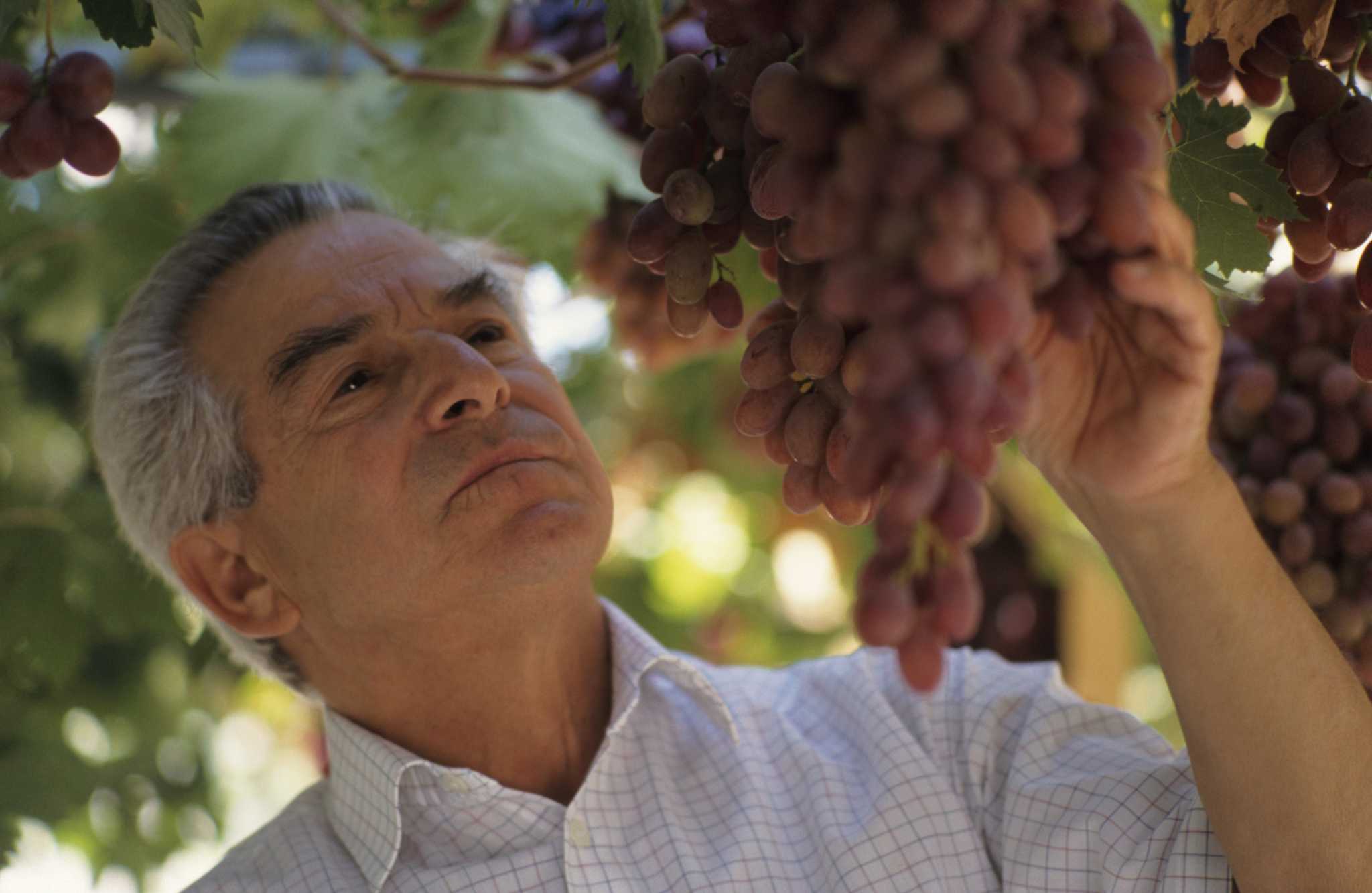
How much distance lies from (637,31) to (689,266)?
0.76 feet

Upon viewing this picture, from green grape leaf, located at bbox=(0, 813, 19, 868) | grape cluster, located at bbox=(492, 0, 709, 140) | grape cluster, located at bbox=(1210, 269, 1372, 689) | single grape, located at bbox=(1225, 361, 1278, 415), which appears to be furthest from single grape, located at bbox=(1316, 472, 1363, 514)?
green grape leaf, located at bbox=(0, 813, 19, 868)

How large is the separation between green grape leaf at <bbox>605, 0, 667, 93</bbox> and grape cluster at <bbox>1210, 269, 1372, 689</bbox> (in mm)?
649

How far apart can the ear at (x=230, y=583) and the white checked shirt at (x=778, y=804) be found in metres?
0.14

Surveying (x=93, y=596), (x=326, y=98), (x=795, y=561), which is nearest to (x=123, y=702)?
(x=93, y=596)

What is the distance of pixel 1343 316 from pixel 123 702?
1888mm

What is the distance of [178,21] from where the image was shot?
3.22 feet

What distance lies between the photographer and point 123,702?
2154 millimetres

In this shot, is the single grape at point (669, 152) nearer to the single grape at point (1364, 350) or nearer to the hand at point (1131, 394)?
the hand at point (1131, 394)

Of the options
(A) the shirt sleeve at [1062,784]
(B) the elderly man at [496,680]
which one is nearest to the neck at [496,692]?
(B) the elderly man at [496,680]

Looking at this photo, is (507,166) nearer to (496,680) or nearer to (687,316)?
(496,680)

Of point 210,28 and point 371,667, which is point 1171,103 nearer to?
point 371,667

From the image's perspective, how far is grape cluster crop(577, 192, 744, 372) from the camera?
1.65m

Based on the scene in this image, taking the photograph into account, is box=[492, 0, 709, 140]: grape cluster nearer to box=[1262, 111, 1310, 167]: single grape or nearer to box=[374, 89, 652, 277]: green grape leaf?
box=[374, 89, 652, 277]: green grape leaf

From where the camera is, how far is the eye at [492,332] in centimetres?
160
